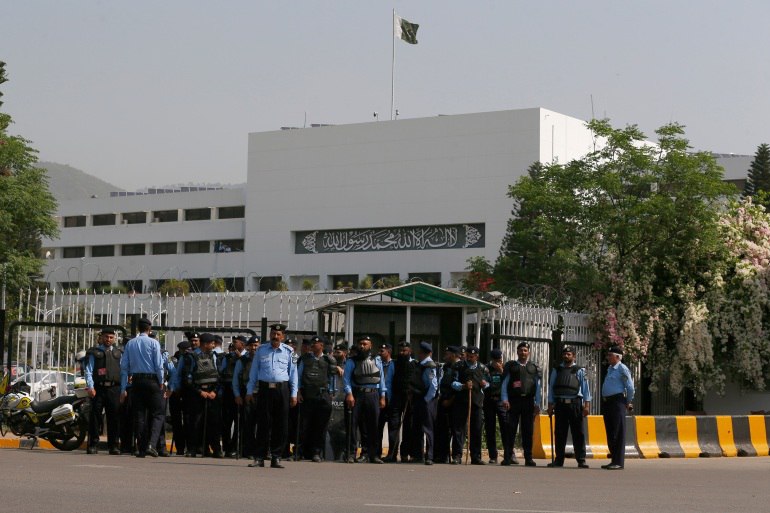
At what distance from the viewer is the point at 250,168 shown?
314 ft

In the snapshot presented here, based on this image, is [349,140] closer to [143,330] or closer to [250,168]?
[250,168]

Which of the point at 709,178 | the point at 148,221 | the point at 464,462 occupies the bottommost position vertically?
the point at 464,462

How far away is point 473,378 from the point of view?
19828 millimetres

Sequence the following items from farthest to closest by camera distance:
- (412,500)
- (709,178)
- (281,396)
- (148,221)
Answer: (148,221) < (709,178) < (281,396) < (412,500)

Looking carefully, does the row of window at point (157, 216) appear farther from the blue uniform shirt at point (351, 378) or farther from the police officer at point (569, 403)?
the police officer at point (569, 403)

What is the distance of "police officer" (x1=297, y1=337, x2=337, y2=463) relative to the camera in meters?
18.7

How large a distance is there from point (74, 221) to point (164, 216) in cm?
925

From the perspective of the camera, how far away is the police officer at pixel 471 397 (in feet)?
65.1

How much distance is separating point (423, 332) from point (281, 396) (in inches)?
377

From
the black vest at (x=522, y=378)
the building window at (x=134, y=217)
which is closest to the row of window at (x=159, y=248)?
the building window at (x=134, y=217)

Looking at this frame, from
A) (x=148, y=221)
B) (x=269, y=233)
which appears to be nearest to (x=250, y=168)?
(x=269, y=233)

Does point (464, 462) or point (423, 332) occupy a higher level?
point (423, 332)

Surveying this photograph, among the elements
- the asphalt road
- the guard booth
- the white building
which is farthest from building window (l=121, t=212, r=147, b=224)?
the asphalt road

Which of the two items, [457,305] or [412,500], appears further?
[457,305]
